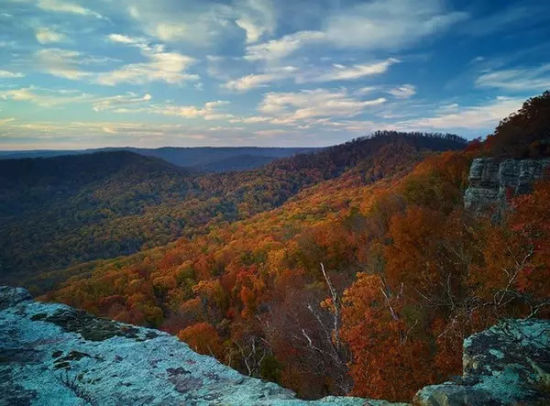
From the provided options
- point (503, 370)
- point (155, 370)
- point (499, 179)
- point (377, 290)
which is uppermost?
point (499, 179)

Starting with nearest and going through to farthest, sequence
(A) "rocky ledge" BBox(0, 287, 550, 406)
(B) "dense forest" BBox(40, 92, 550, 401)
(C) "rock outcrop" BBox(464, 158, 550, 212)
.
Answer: (A) "rocky ledge" BBox(0, 287, 550, 406), (B) "dense forest" BBox(40, 92, 550, 401), (C) "rock outcrop" BBox(464, 158, 550, 212)

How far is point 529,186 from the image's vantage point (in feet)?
91.1

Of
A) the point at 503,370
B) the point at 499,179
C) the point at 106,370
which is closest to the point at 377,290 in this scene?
the point at 503,370

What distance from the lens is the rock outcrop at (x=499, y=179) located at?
27.9m

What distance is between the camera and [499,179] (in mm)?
32094

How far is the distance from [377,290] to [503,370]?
57.8 feet

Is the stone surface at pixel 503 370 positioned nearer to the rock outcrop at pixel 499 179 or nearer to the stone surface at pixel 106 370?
the stone surface at pixel 106 370

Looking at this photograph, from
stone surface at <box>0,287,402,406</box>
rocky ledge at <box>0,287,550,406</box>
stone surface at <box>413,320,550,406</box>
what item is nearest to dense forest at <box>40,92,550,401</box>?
stone surface at <box>413,320,550,406</box>

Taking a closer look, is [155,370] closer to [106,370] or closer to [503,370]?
[106,370]

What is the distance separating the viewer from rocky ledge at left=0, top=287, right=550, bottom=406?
4.76m

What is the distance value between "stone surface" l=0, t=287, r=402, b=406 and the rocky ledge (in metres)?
0.01

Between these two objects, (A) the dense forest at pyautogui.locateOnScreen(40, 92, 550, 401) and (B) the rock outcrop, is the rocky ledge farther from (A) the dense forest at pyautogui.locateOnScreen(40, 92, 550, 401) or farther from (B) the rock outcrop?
(B) the rock outcrop

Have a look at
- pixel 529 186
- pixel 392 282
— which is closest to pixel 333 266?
pixel 392 282

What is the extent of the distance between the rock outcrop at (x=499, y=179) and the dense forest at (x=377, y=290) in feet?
6.27
